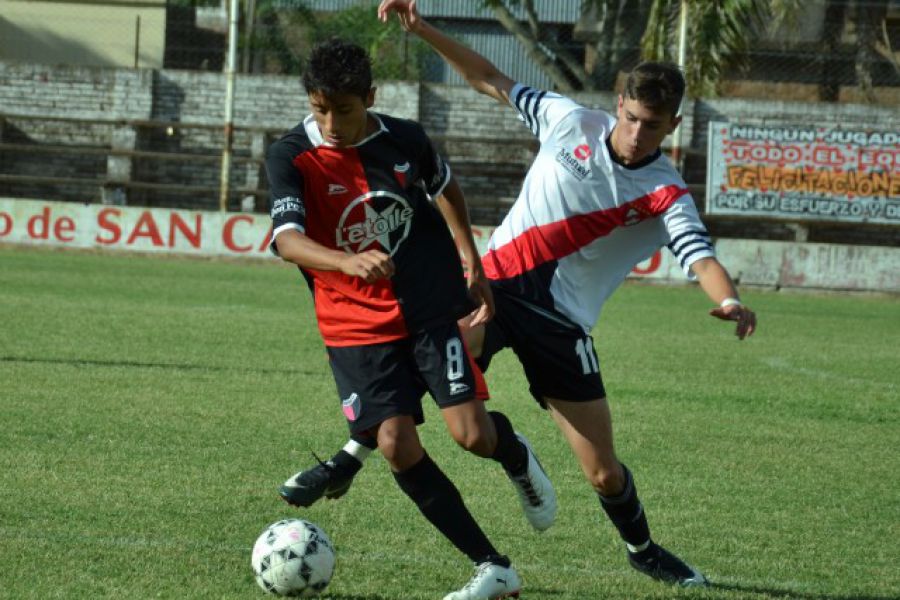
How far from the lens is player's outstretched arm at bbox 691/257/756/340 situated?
4383 mm

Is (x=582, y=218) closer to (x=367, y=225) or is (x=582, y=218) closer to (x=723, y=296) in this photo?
(x=723, y=296)

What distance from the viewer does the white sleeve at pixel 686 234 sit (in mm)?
4770

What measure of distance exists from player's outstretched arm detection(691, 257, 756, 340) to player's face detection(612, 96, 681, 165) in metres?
0.47

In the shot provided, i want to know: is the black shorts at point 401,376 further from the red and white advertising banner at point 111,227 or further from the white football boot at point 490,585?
the red and white advertising banner at point 111,227

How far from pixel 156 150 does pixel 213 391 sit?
1539cm

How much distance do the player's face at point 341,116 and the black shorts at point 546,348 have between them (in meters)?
0.96

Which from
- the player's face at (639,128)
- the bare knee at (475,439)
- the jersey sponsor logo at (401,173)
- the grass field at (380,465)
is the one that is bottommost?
the grass field at (380,465)

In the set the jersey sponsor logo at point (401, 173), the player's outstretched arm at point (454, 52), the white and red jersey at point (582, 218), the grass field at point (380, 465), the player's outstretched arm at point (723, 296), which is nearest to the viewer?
the player's outstretched arm at point (723, 296)

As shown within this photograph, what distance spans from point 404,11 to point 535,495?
1.83m

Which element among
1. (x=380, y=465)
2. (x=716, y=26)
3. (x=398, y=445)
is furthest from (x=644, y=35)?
(x=398, y=445)

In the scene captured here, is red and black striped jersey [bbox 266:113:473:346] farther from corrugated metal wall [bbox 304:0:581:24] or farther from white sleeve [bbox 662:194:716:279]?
corrugated metal wall [bbox 304:0:581:24]

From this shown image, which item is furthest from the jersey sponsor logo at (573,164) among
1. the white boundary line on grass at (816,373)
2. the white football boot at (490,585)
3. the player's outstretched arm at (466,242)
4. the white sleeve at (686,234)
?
the white boundary line on grass at (816,373)

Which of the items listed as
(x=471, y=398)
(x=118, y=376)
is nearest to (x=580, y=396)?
(x=471, y=398)

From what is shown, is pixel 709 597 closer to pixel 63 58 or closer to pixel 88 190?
pixel 88 190
